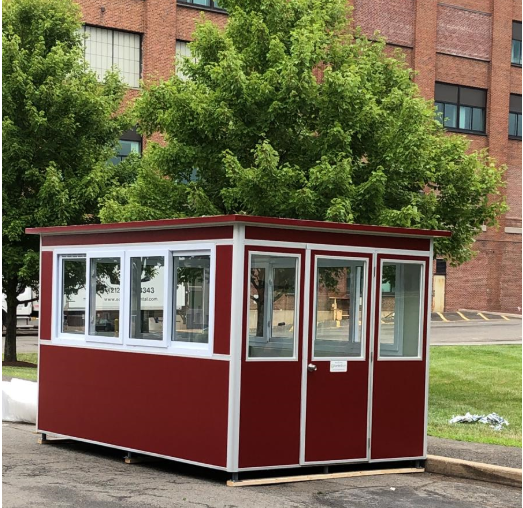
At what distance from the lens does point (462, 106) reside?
5484cm

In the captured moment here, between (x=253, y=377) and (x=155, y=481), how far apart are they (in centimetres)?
140

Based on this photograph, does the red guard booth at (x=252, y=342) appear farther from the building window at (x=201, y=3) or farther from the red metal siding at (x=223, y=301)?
the building window at (x=201, y=3)

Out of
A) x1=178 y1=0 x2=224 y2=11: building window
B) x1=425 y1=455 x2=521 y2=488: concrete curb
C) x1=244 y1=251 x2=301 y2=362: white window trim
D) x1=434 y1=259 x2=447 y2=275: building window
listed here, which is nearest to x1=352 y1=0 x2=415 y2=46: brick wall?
x1=178 y1=0 x2=224 y2=11: building window

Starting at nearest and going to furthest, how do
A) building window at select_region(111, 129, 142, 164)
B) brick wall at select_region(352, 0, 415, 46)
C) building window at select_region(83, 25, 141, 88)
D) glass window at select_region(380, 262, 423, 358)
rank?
glass window at select_region(380, 262, 423, 358) → building window at select_region(83, 25, 141, 88) → building window at select_region(111, 129, 142, 164) → brick wall at select_region(352, 0, 415, 46)

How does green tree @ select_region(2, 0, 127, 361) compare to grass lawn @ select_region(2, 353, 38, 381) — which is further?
green tree @ select_region(2, 0, 127, 361)

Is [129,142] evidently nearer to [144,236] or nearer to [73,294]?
[73,294]

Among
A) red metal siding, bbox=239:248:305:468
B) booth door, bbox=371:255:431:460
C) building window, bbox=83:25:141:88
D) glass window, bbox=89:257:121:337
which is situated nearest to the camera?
red metal siding, bbox=239:248:305:468

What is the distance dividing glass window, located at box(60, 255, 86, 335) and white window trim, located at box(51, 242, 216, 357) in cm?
6

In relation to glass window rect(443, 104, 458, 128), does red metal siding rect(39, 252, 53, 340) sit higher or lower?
lower

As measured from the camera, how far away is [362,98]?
64.3ft

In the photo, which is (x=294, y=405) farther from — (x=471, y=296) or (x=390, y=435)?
(x=471, y=296)

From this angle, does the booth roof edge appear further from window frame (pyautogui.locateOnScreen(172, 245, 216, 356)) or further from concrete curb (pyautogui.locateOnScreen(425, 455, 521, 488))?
concrete curb (pyautogui.locateOnScreen(425, 455, 521, 488))

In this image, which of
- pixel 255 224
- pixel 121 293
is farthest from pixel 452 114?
pixel 255 224

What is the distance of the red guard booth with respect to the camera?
10.6m
